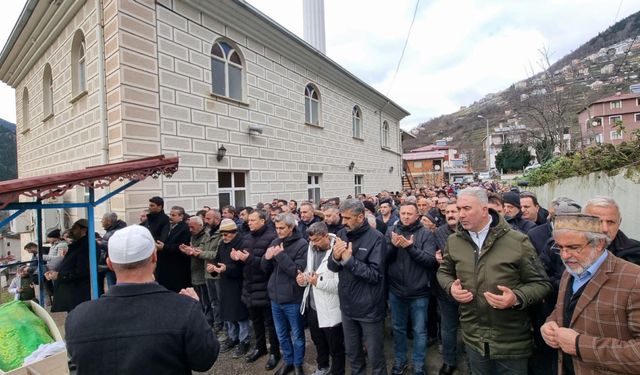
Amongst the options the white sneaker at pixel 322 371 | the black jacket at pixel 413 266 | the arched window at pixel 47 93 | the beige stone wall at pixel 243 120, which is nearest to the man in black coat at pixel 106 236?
the beige stone wall at pixel 243 120

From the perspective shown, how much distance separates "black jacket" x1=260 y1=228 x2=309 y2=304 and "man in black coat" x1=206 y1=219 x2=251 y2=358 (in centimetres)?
61

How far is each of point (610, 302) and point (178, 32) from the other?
8070mm

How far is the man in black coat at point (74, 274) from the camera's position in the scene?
4.01 m

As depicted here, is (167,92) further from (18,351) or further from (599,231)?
(599,231)

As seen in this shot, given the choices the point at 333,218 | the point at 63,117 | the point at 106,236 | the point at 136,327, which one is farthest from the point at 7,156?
the point at 136,327

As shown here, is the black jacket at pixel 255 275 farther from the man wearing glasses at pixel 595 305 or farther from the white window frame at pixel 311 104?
the white window frame at pixel 311 104

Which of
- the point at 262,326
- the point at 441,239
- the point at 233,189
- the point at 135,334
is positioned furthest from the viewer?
the point at 233,189

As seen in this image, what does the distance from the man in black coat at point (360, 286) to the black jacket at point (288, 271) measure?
63cm

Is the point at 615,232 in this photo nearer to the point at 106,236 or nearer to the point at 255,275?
the point at 255,275

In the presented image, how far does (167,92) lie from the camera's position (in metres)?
6.64

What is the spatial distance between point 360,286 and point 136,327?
2014 mm

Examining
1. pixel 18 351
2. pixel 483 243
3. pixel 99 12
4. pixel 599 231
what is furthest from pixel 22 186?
pixel 99 12

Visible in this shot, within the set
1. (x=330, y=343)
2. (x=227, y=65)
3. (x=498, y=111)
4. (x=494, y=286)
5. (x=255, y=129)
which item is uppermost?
(x=498, y=111)

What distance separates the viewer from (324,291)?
3273 mm
